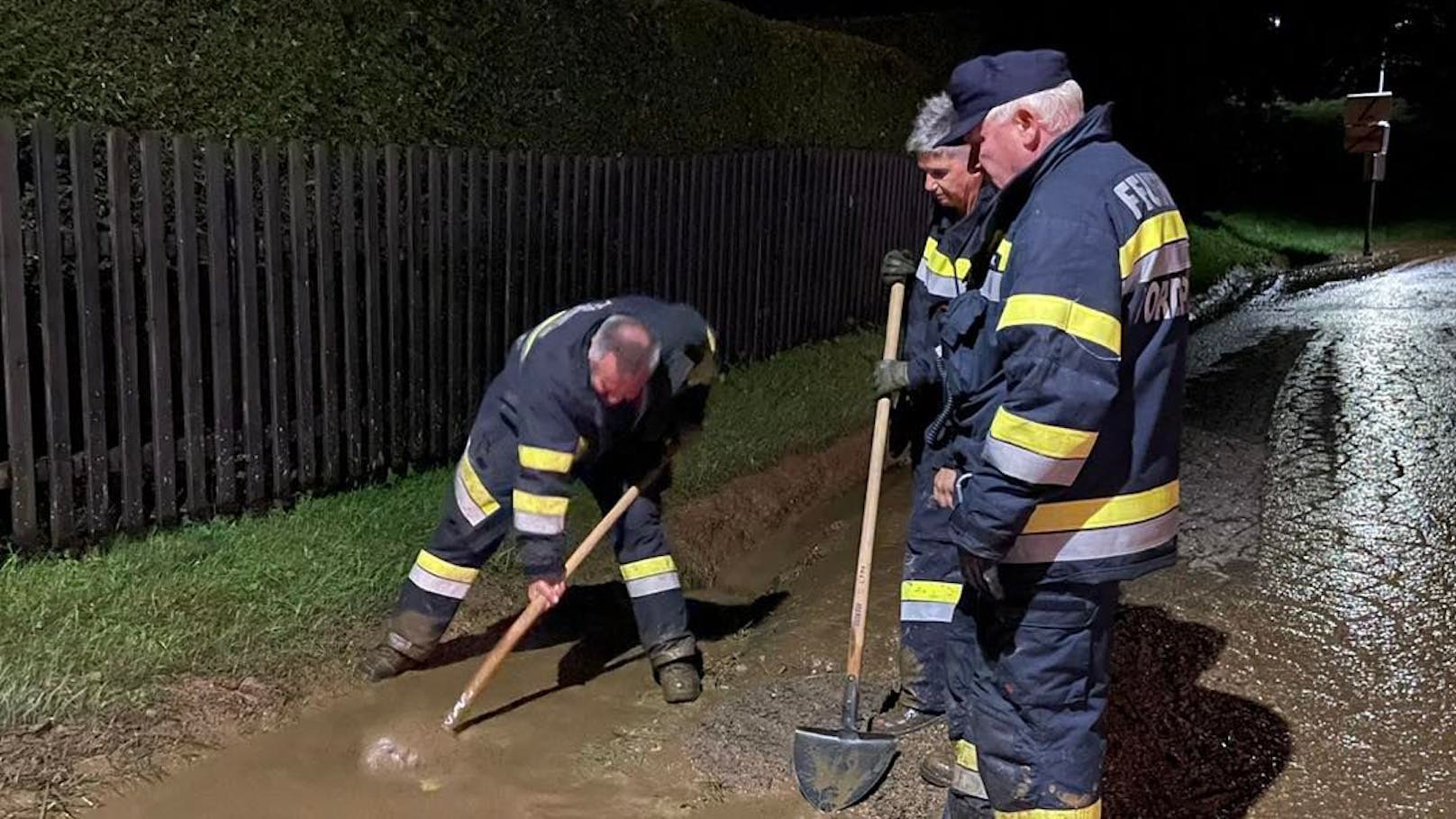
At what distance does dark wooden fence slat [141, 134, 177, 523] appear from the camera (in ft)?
15.4

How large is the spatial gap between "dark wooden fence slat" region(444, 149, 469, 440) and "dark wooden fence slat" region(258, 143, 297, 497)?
89cm

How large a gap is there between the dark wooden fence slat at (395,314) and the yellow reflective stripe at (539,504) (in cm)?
238

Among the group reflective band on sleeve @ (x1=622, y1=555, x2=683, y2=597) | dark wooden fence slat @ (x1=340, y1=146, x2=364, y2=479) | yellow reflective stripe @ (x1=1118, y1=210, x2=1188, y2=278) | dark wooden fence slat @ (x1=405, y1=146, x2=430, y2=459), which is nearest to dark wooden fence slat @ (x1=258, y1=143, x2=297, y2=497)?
dark wooden fence slat @ (x1=340, y1=146, x2=364, y2=479)

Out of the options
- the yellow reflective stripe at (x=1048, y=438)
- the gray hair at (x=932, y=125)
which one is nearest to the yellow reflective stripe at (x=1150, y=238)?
the yellow reflective stripe at (x=1048, y=438)

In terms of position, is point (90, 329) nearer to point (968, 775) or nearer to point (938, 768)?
point (938, 768)

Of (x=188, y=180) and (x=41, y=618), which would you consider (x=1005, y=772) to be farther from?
(x=188, y=180)

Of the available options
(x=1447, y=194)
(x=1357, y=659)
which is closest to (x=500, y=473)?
(x=1357, y=659)

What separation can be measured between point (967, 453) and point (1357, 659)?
2454mm

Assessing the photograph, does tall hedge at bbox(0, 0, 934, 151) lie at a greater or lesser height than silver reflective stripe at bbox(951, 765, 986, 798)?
greater

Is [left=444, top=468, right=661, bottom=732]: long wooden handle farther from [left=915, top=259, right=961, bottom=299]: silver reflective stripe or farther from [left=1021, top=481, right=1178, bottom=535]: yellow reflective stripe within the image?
[left=1021, top=481, right=1178, bottom=535]: yellow reflective stripe

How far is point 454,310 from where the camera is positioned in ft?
20.2

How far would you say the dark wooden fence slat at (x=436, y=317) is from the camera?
5.89 meters

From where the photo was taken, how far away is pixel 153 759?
357 centimetres

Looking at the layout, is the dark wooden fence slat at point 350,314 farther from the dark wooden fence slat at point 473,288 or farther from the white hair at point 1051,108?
the white hair at point 1051,108
